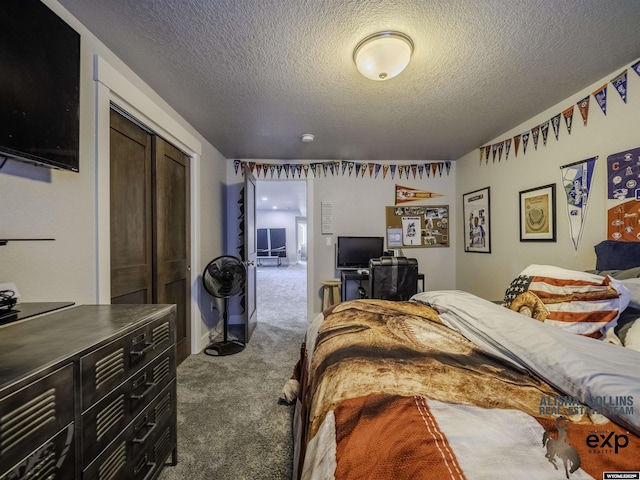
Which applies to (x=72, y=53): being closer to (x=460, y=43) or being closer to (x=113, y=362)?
(x=113, y=362)

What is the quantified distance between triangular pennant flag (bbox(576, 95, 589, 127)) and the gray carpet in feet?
9.86

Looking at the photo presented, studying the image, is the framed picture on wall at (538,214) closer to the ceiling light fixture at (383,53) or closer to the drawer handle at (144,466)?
the ceiling light fixture at (383,53)

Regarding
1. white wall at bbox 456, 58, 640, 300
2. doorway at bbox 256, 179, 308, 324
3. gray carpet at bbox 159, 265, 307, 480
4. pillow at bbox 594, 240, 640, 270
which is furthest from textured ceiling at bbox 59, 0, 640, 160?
gray carpet at bbox 159, 265, 307, 480

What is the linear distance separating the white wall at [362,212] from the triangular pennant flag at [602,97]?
201 cm

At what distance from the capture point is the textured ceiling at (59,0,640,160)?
1.34 metres

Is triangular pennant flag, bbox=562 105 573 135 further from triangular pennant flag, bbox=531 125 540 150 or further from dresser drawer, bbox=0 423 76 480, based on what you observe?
dresser drawer, bbox=0 423 76 480

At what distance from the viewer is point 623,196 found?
177 centimetres

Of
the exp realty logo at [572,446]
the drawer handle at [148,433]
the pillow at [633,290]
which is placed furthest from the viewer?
the pillow at [633,290]

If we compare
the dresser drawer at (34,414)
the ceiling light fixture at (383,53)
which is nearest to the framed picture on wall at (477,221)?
the ceiling light fixture at (383,53)

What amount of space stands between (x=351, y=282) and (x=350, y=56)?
3.01 meters

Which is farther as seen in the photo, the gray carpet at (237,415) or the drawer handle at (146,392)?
the gray carpet at (237,415)

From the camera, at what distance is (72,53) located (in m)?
1.28

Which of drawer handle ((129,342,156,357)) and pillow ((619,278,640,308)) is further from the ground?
pillow ((619,278,640,308))

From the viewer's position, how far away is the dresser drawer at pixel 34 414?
1.96 ft
